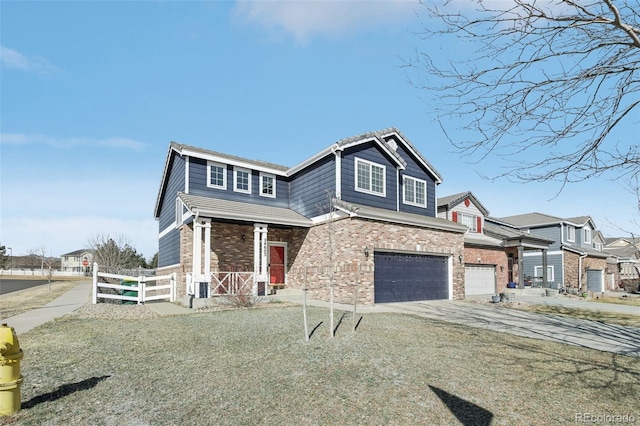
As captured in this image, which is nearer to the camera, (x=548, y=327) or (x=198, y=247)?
(x=548, y=327)

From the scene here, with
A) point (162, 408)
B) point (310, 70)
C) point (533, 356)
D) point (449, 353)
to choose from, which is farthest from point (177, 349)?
point (310, 70)

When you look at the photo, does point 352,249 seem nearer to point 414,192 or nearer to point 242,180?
point 414,192

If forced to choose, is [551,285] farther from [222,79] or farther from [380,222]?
[222,79]

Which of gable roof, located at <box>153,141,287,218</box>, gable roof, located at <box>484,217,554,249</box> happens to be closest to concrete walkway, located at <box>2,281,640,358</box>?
gable roof, located at <box>153,141,287,218</box>

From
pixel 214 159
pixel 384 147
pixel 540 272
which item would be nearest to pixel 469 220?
pixel 384 147

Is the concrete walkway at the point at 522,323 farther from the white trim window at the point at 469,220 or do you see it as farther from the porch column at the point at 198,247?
the white trim window at the point at 469,220

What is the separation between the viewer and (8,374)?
14.5ft

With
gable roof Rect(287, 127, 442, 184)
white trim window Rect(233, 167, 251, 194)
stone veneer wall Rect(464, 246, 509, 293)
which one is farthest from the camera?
stone veneer wall Rect(464, 246, 509, 293)

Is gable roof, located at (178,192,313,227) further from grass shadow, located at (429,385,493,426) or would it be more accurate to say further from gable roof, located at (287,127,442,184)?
grass shadow, located at (429,385,493,426)

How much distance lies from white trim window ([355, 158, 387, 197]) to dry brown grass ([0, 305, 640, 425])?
979 cm

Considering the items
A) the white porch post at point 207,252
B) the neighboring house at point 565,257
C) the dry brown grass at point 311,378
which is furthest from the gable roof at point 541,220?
the white porch post at point 207,252

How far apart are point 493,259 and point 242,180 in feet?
58.1

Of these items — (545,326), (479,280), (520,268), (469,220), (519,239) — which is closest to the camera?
(545,326)

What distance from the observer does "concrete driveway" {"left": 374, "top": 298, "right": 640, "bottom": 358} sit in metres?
8.96
